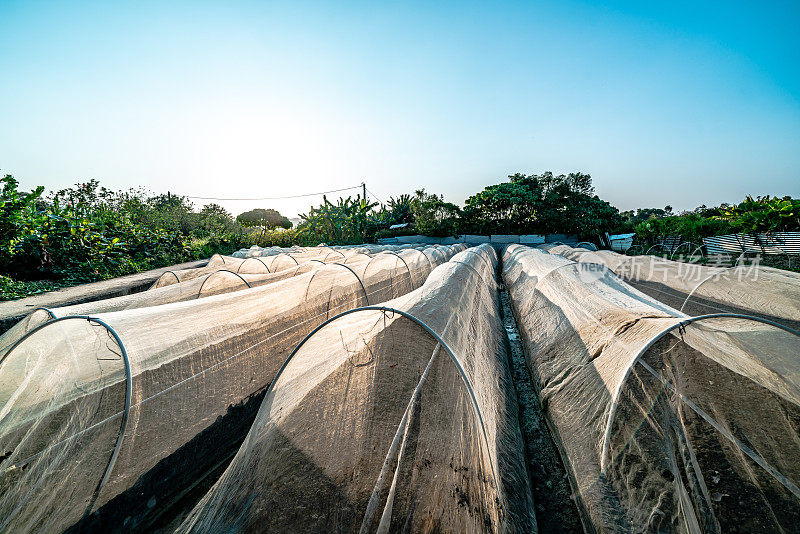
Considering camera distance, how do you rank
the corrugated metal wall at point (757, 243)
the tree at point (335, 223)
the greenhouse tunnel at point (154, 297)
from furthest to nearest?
the tree at point (335, 223)
the corrugated metal wall at point (757, 243)
the greenhouse tunnel at point (154, 297)

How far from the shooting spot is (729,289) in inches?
179

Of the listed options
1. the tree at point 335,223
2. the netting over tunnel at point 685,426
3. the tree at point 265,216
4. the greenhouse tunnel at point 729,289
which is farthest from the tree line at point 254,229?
the tree at point 265,216

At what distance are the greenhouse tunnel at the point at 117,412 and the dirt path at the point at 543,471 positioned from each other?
120 inches

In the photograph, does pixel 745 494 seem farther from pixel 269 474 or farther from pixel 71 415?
pixel 71 415

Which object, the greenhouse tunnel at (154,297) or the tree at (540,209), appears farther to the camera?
the tree at (540,209)

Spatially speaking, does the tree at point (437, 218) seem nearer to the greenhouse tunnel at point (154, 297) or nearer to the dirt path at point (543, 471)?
the greenhouse tunnel at point (154, 297)

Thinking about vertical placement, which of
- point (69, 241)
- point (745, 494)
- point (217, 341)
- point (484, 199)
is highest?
point (484, 199)

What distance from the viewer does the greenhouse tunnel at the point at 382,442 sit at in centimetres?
195

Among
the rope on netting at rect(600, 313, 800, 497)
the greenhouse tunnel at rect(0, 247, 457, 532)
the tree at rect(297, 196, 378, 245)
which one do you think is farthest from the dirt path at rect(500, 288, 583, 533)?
the tree at rect(297, 196, 378, 245)

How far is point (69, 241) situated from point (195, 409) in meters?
11.2

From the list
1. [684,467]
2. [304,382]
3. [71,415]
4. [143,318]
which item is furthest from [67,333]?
[684,467]

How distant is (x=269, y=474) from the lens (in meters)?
2.15

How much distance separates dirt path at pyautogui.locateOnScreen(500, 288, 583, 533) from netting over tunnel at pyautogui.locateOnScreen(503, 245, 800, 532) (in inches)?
4.7

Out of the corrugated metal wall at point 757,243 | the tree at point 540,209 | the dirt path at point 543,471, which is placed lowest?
the dirt path at point 543,471
